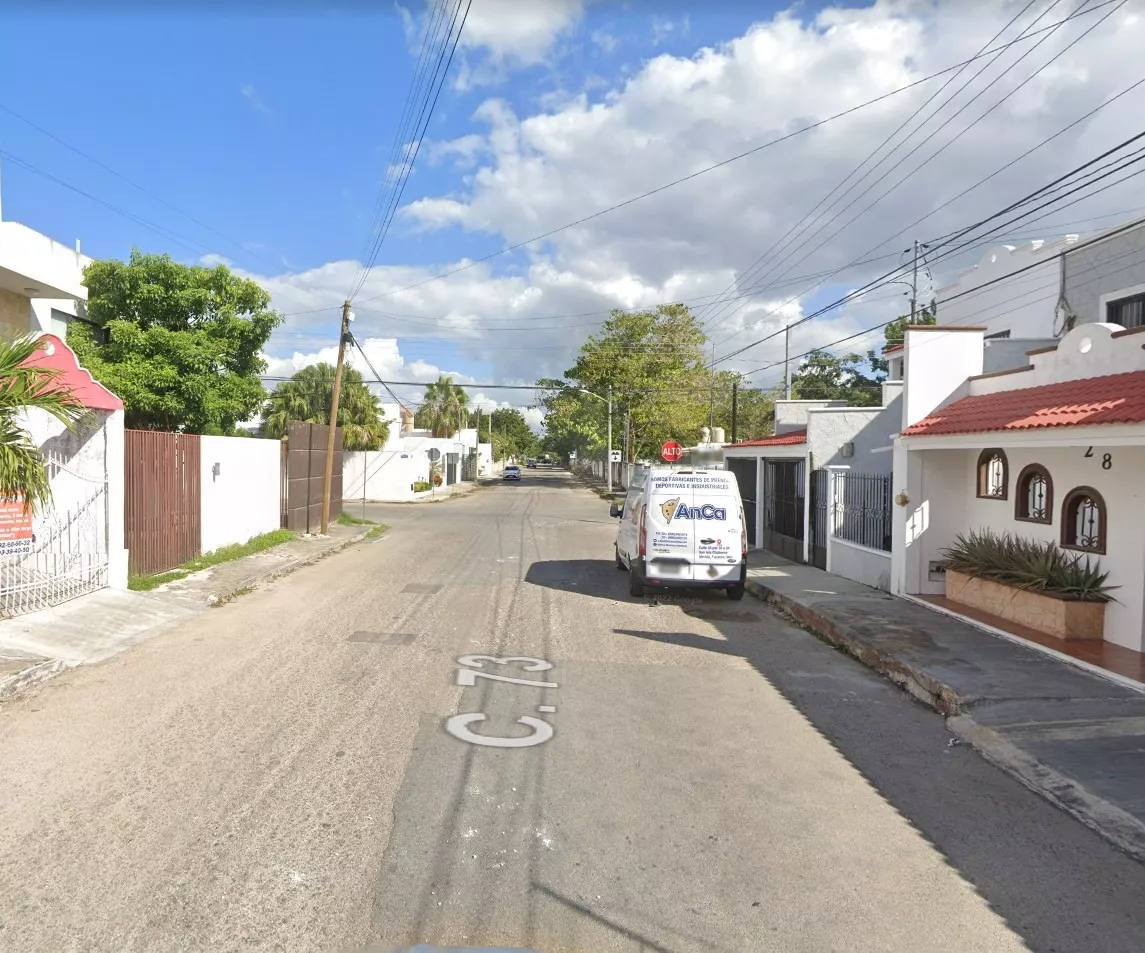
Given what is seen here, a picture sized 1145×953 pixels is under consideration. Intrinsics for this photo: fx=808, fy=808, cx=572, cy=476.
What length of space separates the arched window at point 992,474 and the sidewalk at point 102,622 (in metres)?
10.9

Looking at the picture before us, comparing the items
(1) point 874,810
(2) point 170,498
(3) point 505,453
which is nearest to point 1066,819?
(1) point 874,810

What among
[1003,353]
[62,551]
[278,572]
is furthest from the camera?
[1003,353]

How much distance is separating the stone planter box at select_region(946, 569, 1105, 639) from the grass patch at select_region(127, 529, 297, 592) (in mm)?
11341

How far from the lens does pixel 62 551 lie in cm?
991

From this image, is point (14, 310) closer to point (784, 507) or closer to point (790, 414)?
point (784, 507)

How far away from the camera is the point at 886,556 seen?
1270 cm

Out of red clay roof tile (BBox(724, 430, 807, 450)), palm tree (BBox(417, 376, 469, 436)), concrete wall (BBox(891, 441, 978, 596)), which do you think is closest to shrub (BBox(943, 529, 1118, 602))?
concrete wall (BBox(891, 441, 978, 596))

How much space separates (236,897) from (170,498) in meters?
10.9

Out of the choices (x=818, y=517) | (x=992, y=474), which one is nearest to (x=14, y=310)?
(x=818, y=517)

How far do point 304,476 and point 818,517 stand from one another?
43.9 feet

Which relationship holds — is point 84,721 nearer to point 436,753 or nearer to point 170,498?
point 436,753

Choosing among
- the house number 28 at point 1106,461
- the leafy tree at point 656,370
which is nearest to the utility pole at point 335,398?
the house number 28 at point 1106,461

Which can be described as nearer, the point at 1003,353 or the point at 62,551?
the point at 62,551

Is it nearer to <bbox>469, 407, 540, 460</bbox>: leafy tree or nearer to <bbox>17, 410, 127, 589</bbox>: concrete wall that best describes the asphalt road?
<bbox>17, 410, 127, 589</bbox>: concrete wall
